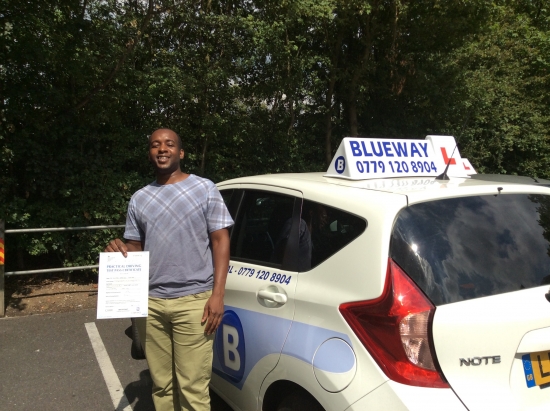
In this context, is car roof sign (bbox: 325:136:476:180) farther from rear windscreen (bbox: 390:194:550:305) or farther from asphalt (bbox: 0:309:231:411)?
asphalt (bbox: 0:309:231:411)

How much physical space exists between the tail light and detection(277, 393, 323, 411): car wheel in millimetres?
443

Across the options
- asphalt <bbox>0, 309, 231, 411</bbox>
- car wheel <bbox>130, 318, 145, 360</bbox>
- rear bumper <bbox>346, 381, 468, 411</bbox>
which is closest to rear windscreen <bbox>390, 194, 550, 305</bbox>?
rear bumper <bbox>346, 381, 468, 411</bbox>

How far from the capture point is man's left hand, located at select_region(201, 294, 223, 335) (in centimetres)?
252

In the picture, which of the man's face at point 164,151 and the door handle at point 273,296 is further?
the man's face at point 164,151

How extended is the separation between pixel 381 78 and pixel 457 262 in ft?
27.8

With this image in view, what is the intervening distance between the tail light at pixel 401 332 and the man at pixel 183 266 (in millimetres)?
910

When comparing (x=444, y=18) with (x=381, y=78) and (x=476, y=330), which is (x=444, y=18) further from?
(x=476, y=330)

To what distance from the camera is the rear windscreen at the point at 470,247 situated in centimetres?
200

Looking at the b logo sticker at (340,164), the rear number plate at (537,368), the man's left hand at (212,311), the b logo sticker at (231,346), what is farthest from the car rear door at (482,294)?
the b logo sticker at (231,346)

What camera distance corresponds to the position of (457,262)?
6.72 feet

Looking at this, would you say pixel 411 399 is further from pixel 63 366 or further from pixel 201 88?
pixel 201 88

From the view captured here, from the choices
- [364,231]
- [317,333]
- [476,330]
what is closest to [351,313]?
[317,333]

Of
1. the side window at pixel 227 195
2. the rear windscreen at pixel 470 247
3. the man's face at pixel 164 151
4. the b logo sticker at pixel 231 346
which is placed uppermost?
the man's face at pixel 164 151

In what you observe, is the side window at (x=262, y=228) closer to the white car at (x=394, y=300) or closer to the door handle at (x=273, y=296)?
the white car at (x=394, y=300)
